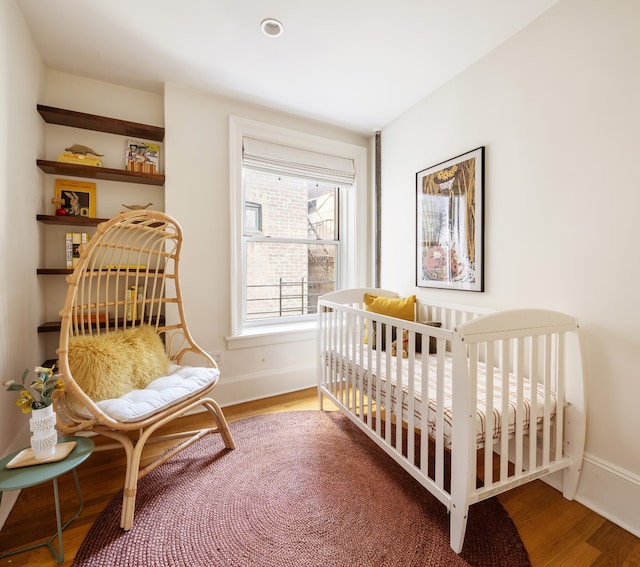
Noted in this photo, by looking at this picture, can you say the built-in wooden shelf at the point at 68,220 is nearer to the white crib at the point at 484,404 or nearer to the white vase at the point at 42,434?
the white vase at the point at 42,434

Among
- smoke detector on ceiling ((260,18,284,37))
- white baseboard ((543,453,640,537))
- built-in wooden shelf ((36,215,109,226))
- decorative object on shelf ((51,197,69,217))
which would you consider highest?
smoke detector on ceiling ((260,18,284,37))

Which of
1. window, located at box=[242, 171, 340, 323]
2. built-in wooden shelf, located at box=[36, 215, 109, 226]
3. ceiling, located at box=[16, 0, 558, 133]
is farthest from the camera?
window, located at box=[242, 171, 340, 323]

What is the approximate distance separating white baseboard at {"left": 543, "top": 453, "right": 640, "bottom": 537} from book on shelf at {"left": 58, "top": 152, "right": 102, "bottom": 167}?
3136 millimetres

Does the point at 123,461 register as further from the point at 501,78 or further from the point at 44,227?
the point at 501,78

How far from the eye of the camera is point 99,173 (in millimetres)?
2010

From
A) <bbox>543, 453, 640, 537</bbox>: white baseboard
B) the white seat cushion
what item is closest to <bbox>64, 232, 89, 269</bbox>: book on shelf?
the white seat cushion

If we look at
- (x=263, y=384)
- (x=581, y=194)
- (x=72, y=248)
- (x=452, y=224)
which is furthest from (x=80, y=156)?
(x=581, y=194)

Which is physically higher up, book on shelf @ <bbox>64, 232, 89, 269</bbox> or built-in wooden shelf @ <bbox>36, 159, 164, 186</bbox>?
built-in wooden shelf @ <bbox>36, 159, 164, 186</bbox>

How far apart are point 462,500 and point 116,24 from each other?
273 centimetres

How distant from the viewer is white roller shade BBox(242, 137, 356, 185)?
2458 mm

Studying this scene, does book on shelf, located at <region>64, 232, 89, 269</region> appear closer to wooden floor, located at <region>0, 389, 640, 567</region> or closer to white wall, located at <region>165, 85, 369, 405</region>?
white wall, located at <region>165, 85, 369, 405</region>

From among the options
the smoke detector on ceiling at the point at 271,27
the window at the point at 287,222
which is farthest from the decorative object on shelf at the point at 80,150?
the smoke detector on ceiling at the point at 271,27

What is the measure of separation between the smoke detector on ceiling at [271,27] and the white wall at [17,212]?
1156 mm

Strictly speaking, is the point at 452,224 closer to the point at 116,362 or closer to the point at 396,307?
the point at 396,307
